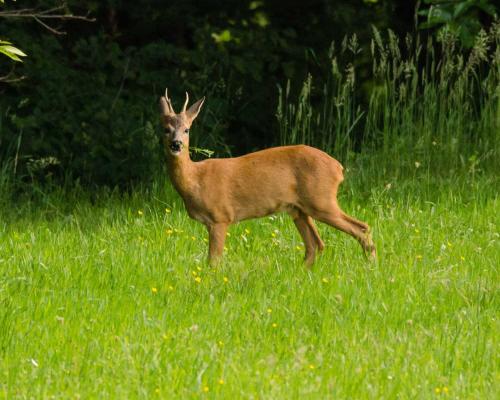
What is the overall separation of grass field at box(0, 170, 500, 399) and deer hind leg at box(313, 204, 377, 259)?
0.11 meters

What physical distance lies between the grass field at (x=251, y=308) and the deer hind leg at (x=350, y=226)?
0.11 metres

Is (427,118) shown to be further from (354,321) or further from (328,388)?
(328,388)

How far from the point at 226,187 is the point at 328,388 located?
2.81 m

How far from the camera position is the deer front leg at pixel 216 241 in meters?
7.78

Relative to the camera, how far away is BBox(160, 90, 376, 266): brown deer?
7.93m

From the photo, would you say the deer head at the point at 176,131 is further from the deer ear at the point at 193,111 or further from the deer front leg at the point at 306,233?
the deer front leg at the point at 306,233

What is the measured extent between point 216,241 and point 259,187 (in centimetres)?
44

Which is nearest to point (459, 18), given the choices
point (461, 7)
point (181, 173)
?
point (461, 7)

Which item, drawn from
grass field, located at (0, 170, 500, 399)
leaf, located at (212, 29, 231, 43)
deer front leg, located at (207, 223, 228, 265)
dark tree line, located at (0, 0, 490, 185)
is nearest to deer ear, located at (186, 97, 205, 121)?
deer front leg, located at (207, 223, 228, 265)

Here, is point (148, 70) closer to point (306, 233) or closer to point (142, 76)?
point (142, 76)

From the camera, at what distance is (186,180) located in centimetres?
793

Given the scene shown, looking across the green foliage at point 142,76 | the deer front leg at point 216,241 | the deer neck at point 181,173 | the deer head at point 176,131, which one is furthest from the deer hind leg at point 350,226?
the green foliage at point 142,76

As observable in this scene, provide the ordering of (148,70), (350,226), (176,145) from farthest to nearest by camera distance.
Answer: (148,70) → (350,226) → (176,145)

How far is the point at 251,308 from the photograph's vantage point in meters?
6.58
